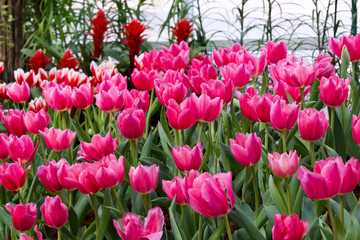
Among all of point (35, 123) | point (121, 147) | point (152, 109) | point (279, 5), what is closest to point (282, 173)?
point (121, 147)

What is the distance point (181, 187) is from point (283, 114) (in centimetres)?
21

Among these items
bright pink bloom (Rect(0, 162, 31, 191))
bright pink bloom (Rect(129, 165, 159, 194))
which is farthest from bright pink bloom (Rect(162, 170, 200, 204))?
bright pink bloom (Rect(0, 162, 31, 191))

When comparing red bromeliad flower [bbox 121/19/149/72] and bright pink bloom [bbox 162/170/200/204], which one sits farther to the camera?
red bromeliad flower [bbox 121/19/149/72]

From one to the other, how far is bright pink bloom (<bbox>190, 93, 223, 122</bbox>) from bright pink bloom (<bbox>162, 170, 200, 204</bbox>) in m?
0.18

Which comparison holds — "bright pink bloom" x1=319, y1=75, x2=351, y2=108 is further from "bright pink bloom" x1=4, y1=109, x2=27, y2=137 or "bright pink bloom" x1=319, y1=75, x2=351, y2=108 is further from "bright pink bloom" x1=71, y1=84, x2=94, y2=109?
"bright pink bloom" x1=4, y1=109, x2=27, y2=137

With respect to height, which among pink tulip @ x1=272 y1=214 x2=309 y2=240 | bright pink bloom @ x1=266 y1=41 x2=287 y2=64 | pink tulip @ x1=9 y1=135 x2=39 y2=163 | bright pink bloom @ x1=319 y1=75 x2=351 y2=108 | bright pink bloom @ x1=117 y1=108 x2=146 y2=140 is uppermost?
bright pink bloom @ x1=266 y1=41 x2=287 y2=64

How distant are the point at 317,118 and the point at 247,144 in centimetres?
10

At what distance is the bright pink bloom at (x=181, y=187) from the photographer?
0.58 meters

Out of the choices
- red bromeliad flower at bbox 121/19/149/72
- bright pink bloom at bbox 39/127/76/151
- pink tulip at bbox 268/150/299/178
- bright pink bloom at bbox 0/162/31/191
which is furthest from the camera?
red bromeliad flower at bbox 121/19/149/72

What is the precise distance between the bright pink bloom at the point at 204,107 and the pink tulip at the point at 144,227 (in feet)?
0.81

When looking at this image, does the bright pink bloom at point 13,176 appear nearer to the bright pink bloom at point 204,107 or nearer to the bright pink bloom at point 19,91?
the bright pink bloom at point 204,107

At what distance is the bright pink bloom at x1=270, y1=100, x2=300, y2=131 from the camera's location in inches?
28.0

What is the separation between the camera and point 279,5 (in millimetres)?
2795

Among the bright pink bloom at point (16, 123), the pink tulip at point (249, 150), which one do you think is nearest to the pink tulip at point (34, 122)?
the bright pink bloom at point (16, 123)
